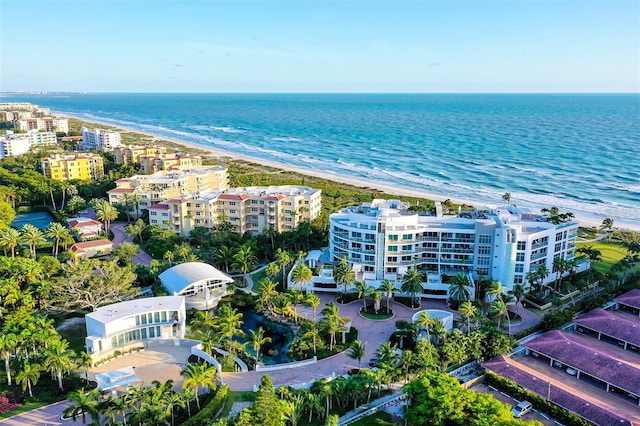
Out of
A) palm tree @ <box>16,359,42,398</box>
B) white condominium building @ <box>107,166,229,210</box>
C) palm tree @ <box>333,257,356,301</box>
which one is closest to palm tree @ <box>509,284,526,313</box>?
palm tree @ <box>333,257,356,301</box>

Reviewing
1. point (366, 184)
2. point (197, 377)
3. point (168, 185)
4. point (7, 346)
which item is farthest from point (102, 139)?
point (197, 377)

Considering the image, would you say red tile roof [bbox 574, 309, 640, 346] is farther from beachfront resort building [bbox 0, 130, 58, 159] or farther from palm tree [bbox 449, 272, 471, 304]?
beachfront resort building [bbox 0, 130, 58, 159]

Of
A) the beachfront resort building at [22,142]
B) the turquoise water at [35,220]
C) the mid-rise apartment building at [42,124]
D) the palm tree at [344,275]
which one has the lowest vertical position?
the turquoise water at [35,220]

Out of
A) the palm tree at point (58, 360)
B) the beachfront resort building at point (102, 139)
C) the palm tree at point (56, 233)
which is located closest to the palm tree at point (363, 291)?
the palm tree at point (58, 360)

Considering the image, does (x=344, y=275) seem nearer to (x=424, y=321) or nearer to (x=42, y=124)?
(x=424, y=321)

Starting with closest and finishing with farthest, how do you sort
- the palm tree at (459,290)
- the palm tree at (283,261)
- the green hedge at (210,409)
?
the green hedge at (210,409)
the palm tree at (459,290)
the palm tree at (283,261)

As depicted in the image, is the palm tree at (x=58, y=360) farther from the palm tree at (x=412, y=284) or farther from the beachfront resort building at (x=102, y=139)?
the beachfront resort building at (x=102, y=139)

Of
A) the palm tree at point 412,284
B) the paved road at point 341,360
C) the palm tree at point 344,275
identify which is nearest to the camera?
the paved road at point 341,360
